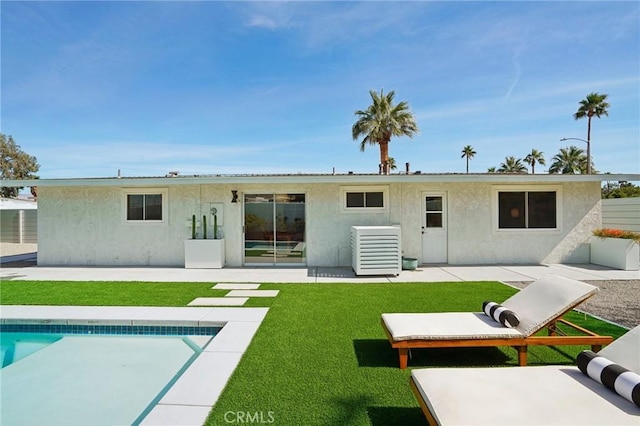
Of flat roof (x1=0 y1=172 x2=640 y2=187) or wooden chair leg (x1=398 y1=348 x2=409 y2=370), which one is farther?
flat roof (x1=0 y1=172 x2=640 y2=187)

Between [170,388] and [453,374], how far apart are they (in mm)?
2728

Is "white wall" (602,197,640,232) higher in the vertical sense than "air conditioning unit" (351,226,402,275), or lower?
higher

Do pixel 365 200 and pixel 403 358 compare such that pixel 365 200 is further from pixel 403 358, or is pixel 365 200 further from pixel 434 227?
pixel 403 358

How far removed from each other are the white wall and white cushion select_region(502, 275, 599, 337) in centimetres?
1157

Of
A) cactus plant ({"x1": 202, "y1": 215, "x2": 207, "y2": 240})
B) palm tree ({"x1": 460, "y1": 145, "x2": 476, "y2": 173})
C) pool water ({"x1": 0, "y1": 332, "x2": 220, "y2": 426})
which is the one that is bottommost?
pool water ({"x1": 0, "y1": 332, "x2": 220, "y2": 426})

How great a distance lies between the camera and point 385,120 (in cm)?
2291

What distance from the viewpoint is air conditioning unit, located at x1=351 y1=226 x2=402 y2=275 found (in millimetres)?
9086

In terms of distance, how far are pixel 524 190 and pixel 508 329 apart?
871 centimetres

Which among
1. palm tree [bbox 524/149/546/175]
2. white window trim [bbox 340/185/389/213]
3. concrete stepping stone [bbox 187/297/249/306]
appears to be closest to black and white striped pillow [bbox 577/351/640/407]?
concrete stepping stone [bbox 187/297/249/306]

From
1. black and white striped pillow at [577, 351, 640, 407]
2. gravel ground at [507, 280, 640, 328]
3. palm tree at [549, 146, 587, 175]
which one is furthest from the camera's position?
palm tree at [549, 146, 587, 175]

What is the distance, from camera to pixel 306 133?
22.1 meters

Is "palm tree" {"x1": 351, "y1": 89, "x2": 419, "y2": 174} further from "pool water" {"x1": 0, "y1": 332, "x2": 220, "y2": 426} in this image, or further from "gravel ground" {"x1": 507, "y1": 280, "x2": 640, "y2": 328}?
"pool water" {"x1": 0, "y1": 332, "x2": 220, "y2": 426}

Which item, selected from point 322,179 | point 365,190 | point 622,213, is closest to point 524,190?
point 365,190

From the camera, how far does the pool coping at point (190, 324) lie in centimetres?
297
